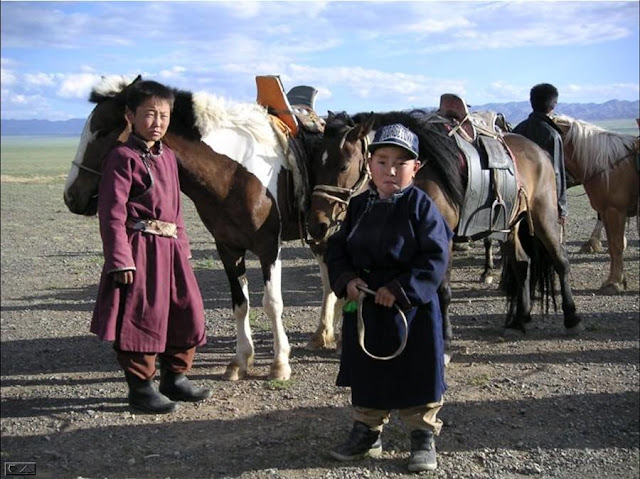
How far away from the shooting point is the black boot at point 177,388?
434 cm

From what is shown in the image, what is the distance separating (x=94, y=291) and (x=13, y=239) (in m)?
6.01

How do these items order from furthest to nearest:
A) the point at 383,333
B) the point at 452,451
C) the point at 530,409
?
the point at 530,409 → the point at 452,451 → the point at 383,333

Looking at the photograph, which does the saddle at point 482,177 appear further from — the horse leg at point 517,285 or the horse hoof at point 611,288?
the horse hoof at point 611,288

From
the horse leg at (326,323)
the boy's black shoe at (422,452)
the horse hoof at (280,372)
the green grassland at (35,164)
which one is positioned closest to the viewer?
the boy's black shoe at (422,452)

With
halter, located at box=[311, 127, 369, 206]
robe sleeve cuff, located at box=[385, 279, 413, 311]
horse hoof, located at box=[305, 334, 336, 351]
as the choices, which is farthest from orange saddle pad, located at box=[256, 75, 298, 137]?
robe sleeve cuff, located at box=[385, 279, 413, 311]

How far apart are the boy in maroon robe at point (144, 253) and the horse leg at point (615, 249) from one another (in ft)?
17.9

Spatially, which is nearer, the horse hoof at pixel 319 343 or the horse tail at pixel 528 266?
the horse hoof at pixel 319 343

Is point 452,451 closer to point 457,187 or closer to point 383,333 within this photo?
point 383,333

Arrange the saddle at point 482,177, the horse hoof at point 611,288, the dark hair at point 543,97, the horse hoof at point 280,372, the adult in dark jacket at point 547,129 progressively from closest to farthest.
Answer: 1. the horse hoof at point 280,372
2. the saddle at point 482,177
3. the adult in dark jacket at point 547,129
4. the dark hair at point 543,97
5. the horse hoof at point 611,288

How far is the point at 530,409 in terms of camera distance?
4.26 m

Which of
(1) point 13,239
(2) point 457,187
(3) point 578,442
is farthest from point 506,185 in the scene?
(1) point 13,239

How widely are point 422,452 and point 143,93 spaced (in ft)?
8.65

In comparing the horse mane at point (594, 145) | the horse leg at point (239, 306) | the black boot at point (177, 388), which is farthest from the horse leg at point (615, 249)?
the black boot at point (177, 388)

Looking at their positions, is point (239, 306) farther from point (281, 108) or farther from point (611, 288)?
point (611, 288)
